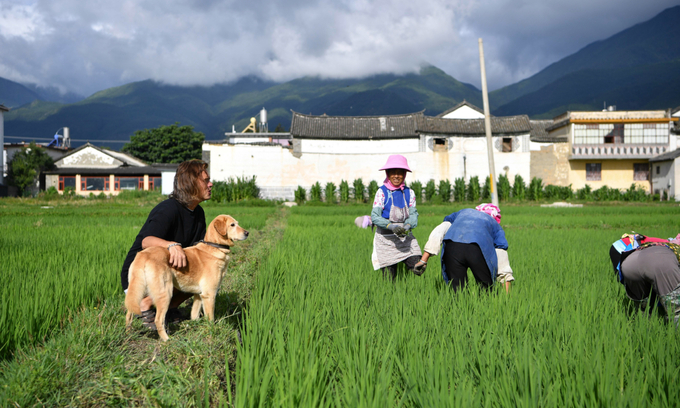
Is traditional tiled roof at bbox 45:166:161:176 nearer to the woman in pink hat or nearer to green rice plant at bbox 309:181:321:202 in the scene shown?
green rice plant at bbox 309:181:321:202

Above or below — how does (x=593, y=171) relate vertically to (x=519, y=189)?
above

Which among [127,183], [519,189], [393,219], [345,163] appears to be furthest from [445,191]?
[393,219]

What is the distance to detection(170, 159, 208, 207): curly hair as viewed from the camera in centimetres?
290

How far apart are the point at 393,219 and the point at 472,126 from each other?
85.0 feet

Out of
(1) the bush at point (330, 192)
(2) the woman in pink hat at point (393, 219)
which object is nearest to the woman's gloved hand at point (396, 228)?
(2) the woman in pink hat at point (393, 219)

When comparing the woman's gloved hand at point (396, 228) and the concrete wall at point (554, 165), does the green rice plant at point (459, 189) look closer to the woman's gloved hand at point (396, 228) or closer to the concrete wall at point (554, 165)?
the concrete wall at point (554, 165)

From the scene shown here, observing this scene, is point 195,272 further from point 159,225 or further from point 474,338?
point 474,338

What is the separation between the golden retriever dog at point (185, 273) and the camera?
2.45m

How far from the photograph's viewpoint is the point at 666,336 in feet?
7.20

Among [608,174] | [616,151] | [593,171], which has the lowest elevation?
[608,174]

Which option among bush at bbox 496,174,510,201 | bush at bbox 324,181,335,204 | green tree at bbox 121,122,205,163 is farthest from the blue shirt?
green tree at bbox 121,122,205,163

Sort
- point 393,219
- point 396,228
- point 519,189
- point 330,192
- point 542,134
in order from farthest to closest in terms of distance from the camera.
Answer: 1. point 542,134
2. point 330,192
3. point 519,189
4. point 393,219
5. point 396,228

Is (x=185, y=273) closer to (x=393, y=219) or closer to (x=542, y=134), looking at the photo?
(x=393, y=219)

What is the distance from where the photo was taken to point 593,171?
1059 inches
